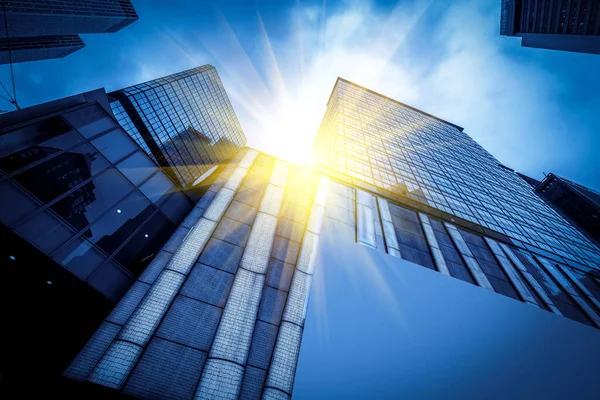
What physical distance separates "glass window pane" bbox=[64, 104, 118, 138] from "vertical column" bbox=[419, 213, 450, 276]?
15915mm

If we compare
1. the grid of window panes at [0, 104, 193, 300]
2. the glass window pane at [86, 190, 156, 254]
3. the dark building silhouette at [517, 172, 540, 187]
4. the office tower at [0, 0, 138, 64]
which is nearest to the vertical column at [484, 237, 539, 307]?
the grid of window panes at [0, 104, 193, 300]

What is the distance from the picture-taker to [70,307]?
7.96 m

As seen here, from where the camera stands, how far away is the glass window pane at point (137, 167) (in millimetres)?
10555

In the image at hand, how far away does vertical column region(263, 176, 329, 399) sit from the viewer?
5.68 meters

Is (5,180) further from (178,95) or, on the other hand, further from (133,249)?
(178,95)

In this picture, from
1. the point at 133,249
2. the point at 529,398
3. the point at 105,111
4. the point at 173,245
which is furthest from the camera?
the point at 105,111

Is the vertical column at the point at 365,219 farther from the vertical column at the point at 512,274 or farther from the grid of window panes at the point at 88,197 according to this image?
the grid of window panes at the point at 88,197

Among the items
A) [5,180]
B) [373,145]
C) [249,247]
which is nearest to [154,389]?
[249,247]

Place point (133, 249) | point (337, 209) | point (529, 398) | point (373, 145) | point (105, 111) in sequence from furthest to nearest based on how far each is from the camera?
point (373, 145) → point (337, 209) → point (105, 111) → point (133, 249) → point (529, 398)

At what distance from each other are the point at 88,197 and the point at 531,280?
20305mm

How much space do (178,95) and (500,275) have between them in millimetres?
109109

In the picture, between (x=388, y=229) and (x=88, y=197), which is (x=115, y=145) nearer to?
(x=88, y=197)

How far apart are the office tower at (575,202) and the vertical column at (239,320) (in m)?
85.5

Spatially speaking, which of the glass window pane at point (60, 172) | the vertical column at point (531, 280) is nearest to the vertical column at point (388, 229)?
the vertical column at point (531, 280)
